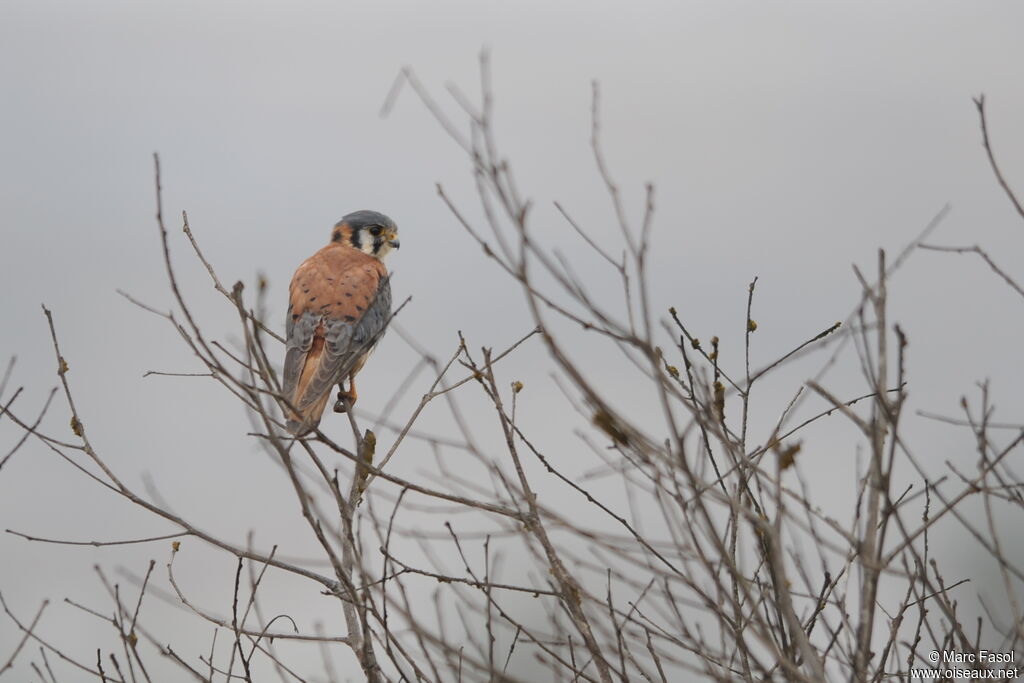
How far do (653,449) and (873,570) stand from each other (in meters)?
0.48

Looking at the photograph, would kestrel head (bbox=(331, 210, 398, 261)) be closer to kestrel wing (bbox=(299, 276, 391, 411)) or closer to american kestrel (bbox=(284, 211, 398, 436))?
american kestrel (bbox=(284, 211, 398, 436))

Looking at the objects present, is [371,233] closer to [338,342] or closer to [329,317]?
[329,317]

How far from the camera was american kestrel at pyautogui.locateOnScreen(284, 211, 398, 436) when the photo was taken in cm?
542

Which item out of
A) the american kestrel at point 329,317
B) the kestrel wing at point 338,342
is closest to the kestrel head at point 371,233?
the american kestrel at point 329,317

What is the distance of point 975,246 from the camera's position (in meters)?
3.28

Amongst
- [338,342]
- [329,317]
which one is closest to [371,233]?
[329,317]

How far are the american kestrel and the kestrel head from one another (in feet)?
0.24

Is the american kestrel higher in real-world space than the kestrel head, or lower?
lower

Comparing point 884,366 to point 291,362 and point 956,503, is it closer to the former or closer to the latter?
point 956,503

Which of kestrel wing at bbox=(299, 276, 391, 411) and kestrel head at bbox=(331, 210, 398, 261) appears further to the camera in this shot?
kestrel head at bbox=(331, 210, 398, 261)

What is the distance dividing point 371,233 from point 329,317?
4.50 feet

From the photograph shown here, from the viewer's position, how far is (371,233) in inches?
280

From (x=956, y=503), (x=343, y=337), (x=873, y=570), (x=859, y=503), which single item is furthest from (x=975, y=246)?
(x=343, y=337)

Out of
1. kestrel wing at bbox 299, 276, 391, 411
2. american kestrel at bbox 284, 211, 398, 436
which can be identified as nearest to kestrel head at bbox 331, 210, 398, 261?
american kestrel at bbox 284, 211, 398, 436
